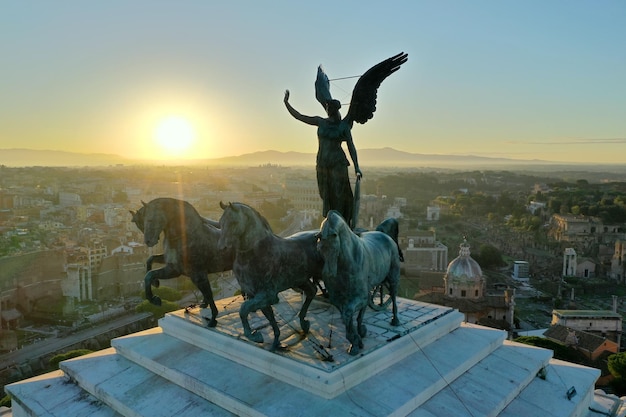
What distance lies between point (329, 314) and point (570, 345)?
1678 cm

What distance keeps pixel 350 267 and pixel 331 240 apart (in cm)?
51

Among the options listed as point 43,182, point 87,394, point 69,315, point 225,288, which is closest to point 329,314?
point 87,394

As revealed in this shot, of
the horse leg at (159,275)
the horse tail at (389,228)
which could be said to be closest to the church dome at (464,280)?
the horse tail at (389,228)

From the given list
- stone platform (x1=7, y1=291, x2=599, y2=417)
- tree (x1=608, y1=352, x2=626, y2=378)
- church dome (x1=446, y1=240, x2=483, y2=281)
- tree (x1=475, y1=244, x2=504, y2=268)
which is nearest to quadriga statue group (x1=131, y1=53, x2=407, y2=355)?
stone platform (x1=7, y1=291, x2=599, y2=417)

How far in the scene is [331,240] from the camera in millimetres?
5523

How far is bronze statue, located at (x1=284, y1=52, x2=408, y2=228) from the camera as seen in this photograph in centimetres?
774

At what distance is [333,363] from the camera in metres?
6.09

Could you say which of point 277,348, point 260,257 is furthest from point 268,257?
point 277,348

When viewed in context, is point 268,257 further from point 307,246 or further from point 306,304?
point 306,304

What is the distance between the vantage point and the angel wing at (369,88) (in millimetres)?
7594

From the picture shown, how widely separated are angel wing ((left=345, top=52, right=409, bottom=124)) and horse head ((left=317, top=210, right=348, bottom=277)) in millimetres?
2801

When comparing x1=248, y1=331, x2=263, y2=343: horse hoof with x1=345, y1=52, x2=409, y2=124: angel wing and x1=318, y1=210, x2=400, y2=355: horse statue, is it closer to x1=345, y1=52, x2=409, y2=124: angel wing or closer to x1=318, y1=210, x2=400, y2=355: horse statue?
x1=318, y1=210, x2=400, y2=355: horse statue

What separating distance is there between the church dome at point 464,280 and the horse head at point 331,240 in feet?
71.3

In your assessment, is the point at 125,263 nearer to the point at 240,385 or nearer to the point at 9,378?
the point at 9,378
